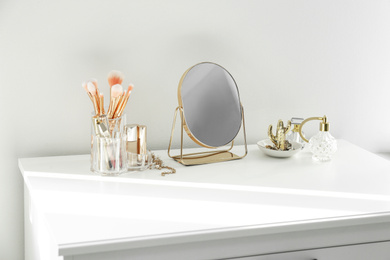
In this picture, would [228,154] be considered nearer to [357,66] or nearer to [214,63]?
[214,63]

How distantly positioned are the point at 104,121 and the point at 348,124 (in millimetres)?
899

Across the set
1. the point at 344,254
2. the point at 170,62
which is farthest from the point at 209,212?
the point at 170,62

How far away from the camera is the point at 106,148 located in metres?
1.30

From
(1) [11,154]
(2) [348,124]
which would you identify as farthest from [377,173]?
(1) [11,154]

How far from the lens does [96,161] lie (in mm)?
1315

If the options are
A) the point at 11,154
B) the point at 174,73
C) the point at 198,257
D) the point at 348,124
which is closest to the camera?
the point at 198,257

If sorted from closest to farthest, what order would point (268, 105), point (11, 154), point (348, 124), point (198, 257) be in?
point (198, 257) → point (11, 154) → point (268, 105) → point (348, 124)

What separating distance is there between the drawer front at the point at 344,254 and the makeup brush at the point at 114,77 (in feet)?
1.94

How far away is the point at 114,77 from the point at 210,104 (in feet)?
0.93

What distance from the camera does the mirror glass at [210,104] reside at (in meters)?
1.42

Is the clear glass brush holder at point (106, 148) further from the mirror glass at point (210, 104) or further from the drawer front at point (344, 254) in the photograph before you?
the drawer front at point (344, 254)

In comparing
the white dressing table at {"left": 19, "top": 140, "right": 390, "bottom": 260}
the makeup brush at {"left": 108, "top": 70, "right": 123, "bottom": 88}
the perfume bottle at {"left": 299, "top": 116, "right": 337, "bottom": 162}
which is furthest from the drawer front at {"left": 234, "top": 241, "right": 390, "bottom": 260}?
the makeup brush at {"left": 108, "top": 70, "right": 123, "bottom": 88}

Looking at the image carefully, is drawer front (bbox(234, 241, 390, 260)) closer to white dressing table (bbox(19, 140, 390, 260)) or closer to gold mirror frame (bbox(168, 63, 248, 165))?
white dressing table (bbox(19, 140, 390, 260))

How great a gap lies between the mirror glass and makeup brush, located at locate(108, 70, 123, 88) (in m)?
0.17
